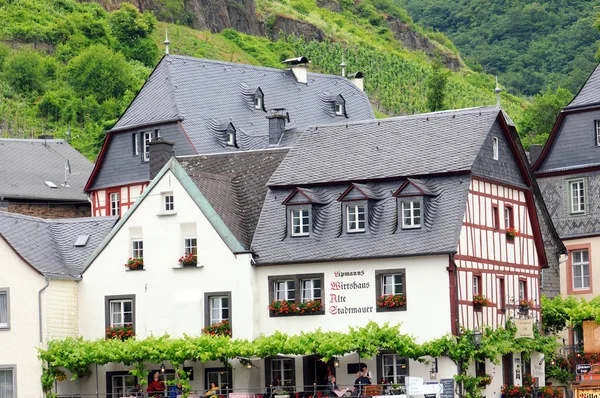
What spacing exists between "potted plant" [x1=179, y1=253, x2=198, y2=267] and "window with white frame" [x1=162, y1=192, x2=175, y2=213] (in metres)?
1.54

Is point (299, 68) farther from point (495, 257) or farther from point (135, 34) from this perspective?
point (135, 34)

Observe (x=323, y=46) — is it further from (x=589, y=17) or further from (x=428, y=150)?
(x=428, y=150)

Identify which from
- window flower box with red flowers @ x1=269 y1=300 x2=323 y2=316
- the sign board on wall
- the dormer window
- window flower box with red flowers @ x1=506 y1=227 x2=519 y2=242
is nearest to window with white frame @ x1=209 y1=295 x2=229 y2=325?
window flower box with red flowers @ x1=269 y1=300 x2=323 y2=316

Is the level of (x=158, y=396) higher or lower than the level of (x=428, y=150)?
lower

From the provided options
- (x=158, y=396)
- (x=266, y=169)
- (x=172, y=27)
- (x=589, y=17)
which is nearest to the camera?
(x=158, y=396)

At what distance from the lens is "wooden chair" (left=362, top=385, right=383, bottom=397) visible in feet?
162

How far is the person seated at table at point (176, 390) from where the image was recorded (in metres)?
51.6

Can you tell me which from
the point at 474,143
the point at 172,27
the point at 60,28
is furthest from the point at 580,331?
the point at 172,27

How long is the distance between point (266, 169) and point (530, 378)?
9986 mm

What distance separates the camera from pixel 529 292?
56.3m

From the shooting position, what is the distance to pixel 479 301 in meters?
51.8

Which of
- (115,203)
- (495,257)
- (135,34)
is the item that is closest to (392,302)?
(495,257)

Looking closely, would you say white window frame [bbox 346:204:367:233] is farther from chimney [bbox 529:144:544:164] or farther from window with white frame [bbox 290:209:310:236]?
chimney [bbox 529:144:544:164]

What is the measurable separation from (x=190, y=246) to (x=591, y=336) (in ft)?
41.4
